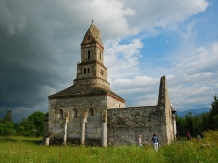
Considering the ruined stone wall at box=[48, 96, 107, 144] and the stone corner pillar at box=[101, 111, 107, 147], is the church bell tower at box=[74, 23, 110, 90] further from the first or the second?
the stone corner pillar at box=[101, 111, 107, 147]

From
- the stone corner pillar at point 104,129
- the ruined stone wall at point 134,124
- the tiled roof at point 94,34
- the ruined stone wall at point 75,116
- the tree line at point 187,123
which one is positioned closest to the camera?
the ruined stone wall at point 134,124

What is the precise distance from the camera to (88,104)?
24.3 m

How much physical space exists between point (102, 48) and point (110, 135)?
13.9 m

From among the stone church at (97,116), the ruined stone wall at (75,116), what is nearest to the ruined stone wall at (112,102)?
the stone church at (97,116)

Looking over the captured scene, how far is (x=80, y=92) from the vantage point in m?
25.2

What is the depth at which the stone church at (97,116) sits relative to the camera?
2134cm

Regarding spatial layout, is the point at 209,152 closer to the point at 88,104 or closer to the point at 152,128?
the point at 152,128

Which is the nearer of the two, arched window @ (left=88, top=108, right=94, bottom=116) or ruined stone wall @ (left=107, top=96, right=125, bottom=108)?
ruined stone wall @ (left=107, top=96, right=125, bottom=108)

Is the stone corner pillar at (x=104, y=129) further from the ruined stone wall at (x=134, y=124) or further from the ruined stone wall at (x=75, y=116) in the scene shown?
the ruined stone wall at (x=75, y=116)

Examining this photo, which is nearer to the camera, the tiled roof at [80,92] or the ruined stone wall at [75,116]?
the ruined stone wall at [75,116]

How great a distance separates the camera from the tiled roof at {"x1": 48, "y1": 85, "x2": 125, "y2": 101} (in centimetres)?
2415

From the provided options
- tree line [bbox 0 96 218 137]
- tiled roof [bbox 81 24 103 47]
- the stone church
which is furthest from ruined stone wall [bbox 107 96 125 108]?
tree line [bbox 0 96 218 137]

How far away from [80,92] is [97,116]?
12.4 ft

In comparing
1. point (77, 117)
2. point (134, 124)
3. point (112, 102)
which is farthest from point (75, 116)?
point (134, 124)
